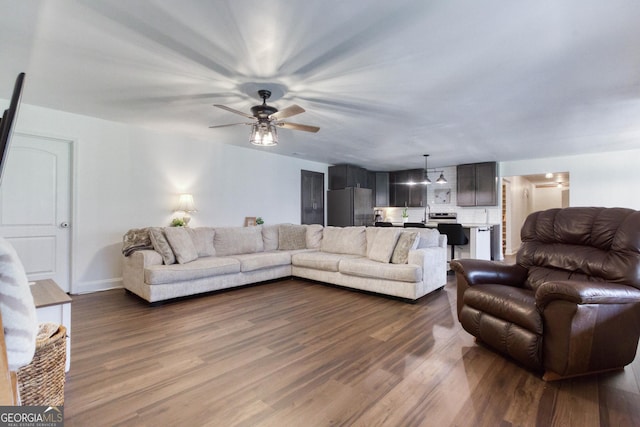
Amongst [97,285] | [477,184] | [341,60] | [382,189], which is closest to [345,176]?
[382,189]

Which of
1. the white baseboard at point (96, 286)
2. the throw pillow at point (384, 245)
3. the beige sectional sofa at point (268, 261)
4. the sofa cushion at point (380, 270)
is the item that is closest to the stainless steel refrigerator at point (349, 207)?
the beige sectional sofa at point (268, 261)

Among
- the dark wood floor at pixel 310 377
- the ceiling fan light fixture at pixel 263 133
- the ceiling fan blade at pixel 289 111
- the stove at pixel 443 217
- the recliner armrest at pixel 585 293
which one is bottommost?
the dark wood floor at pixel 310 377

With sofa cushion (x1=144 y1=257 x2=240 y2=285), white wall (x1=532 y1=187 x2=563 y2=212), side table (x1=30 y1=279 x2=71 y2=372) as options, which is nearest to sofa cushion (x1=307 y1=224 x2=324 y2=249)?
sofa cushion (x1=144 y1=257 x2=240 y2=285)

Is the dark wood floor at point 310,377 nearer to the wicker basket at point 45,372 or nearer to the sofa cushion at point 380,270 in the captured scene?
the wicker basket at point 45,372

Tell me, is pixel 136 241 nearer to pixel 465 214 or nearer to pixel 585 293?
pixel 585 293

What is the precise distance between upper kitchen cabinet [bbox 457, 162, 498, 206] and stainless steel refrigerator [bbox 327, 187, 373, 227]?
2.34 metres

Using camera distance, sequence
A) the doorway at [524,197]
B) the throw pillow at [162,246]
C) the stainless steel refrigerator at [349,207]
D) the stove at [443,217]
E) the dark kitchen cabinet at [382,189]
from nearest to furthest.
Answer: the throw pillow at [162,246] → the stainless steel refrigerator at [349,207] → the stove at [443,217] → the doorway at [524,197] → the dark kitchen cabinet at [382,189]

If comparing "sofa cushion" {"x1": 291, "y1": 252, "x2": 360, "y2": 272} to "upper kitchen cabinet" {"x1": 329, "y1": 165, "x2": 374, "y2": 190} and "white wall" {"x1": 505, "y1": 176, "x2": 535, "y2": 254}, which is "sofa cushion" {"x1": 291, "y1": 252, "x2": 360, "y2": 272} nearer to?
"upper kitchen cabinet" {"x1": 329, "y1": 165, "x2": 374, "y2": 190}

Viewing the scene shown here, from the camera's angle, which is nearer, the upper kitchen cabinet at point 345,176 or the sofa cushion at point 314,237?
the sofa cushion at point 314,237

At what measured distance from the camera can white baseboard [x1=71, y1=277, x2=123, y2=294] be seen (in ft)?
13.3

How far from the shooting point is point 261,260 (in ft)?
14.9

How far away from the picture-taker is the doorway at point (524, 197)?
8195mm

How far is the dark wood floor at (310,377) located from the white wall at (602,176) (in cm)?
549

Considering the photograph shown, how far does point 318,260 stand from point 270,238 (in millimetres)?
1185
